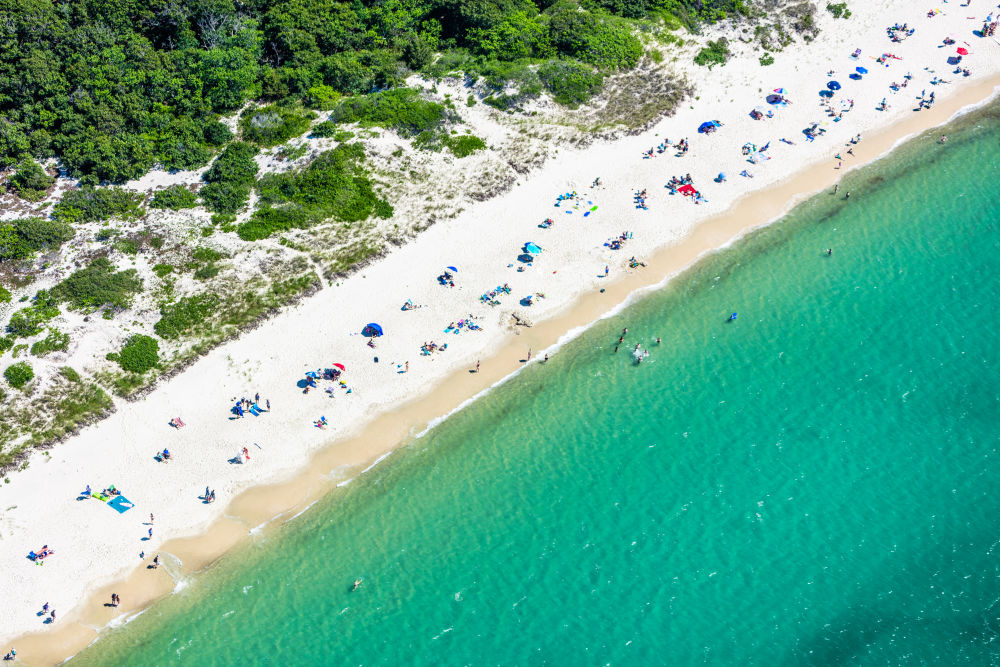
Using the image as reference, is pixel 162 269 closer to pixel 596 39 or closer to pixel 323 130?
pixel 323 130

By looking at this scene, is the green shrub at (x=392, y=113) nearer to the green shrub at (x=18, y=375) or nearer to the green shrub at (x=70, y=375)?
the green shrub at (x=70, y=375)

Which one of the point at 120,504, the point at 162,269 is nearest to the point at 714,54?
the point at 162,269

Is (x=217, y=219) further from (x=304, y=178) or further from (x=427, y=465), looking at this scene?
(x=427, y=465)

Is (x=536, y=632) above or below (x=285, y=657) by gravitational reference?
below

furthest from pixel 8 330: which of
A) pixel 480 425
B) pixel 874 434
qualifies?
pixel 874 434

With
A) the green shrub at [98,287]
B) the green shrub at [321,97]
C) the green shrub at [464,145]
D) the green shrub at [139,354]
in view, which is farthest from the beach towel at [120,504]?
the green shrub at [321,97]

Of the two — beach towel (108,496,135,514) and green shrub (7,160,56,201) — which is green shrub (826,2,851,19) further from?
beach towel (108,496,135,514)

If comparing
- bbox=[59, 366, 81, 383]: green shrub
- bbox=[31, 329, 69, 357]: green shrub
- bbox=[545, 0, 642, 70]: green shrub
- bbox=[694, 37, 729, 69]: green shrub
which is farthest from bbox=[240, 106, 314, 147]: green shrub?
bbox=[694, 37, 729, 69]: green shrub
